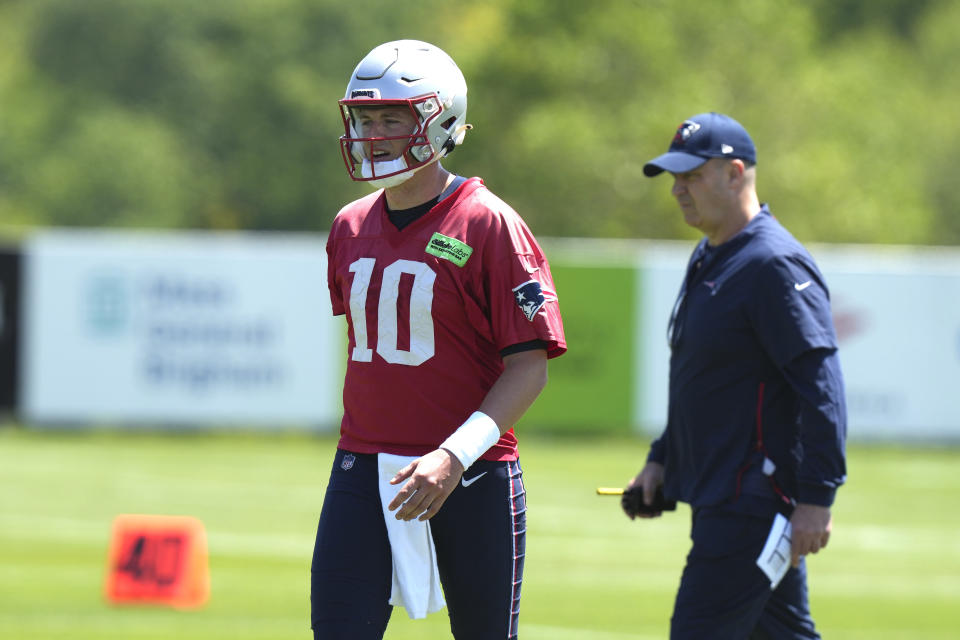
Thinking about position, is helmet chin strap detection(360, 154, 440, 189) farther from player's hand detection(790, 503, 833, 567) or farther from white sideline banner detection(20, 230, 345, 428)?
white sideline banner detection(20, 230, 345, 428)

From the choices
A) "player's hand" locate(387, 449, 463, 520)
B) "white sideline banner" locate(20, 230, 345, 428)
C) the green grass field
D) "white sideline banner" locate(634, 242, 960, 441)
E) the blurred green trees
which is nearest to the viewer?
"player's hand" locate(387, 449, 463, 520)

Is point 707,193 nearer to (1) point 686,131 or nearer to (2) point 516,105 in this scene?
(1) point 686,131

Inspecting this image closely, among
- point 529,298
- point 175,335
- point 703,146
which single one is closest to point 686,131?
point 703,146

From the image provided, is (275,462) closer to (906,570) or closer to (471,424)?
(906,570)

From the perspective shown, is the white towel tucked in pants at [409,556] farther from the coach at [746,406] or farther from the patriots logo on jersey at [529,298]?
the coach at [746,406]

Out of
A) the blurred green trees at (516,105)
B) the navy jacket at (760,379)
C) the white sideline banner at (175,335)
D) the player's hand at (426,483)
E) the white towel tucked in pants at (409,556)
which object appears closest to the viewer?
the player's hand at (426,483)

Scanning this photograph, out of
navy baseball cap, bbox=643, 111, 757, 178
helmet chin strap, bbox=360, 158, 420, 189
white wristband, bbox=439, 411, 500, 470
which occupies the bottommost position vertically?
white wristband, bbox=439, 411, 500, 470

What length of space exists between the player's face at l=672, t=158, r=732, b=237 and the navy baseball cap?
31 millimetres

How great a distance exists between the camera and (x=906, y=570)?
12297mm

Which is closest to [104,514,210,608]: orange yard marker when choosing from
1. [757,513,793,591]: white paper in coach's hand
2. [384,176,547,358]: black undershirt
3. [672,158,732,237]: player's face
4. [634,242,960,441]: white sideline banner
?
[672,158,732,237]: player's face

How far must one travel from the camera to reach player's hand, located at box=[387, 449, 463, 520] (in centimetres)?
455

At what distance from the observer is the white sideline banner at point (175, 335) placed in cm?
2041

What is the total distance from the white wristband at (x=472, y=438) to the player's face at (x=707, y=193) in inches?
54.4

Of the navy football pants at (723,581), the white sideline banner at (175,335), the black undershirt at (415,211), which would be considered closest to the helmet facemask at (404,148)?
the black undershirt at (415,211)
